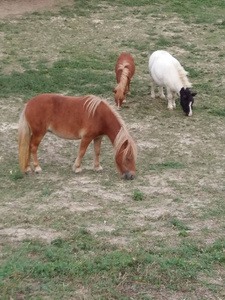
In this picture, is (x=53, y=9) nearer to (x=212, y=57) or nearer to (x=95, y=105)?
(x=212, y=57)

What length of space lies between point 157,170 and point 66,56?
23.2 feet

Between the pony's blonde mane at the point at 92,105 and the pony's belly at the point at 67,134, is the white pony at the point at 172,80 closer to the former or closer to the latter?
the pony's blonde mane at the point at 92,105

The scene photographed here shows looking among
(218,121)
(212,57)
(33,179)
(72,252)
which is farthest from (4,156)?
(212,57)

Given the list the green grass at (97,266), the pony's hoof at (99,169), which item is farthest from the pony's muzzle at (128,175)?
the green grass at (97,266)

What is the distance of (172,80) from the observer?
36.3ft

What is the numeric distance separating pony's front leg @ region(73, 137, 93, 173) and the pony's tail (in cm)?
81

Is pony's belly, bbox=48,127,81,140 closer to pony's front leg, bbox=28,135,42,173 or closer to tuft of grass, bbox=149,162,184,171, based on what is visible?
pony's front leg, bbox=28,135,42,173

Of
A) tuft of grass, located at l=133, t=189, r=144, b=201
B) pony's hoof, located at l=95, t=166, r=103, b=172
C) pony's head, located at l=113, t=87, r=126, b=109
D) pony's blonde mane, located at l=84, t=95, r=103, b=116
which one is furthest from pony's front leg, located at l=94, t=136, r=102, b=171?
pony's head, located at l=113, t=87, r=126, b=109

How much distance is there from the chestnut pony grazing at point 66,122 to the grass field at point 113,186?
43 centimetres

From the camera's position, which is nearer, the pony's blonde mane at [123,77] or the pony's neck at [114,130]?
the pony's neck at [114,130]

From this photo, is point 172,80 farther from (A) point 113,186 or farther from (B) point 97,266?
(B) point 97,266

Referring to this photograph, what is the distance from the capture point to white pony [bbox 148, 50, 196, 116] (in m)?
10.8

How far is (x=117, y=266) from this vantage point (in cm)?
455

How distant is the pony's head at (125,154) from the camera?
292 inches
